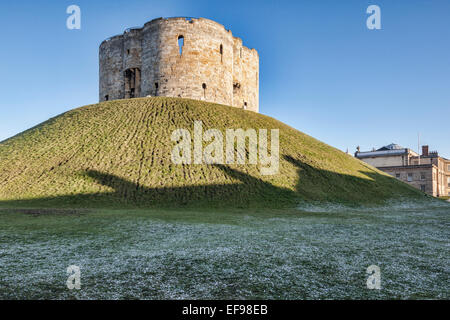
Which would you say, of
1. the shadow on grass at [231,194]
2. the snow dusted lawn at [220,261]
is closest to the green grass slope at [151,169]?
the shadow on grass at [231,194]

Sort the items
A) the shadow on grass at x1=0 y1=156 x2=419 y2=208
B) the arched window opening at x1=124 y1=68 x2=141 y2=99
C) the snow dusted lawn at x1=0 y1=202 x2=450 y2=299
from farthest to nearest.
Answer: the arched window opening at x1=124 y1=68 x2=141 y2=99 < the shadow on grass at x1=0 y1=156 x2=419 y2=208 < the snow dusted lawn at x1=0 y1=202 x2=450 y2=299

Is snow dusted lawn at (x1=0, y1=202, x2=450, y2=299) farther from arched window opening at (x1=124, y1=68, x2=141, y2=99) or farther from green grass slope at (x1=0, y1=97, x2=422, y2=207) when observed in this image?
arched window opening at (x1=124, y1=68, x2=141, y2=99)

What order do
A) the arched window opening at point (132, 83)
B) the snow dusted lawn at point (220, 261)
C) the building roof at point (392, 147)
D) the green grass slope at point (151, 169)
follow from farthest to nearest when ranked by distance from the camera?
1. the building roof at point (392, 147)
2. the arched window opening at point (132, 83)
3. the green grass slope at point (151, 169)
4. the snow dusted lawn at point (220, 261)

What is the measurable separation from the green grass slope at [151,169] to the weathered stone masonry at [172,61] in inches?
200

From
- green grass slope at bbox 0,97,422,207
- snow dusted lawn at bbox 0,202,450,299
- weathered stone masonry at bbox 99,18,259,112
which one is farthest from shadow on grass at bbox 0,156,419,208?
weathered stone masonry at bbox 99,18,259,112

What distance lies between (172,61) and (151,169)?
20283mm

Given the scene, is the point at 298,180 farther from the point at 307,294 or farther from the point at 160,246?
the point at 307,294

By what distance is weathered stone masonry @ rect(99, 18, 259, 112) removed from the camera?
40.1 m

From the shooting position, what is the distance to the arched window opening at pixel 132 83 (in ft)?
143

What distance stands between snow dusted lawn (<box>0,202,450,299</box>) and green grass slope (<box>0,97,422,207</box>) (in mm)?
9703

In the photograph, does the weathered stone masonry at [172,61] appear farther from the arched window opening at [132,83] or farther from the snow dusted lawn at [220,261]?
the snow dusted lawn at [220,261]

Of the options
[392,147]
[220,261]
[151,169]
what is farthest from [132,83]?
[392,147]

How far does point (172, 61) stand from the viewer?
40156 millimetres
